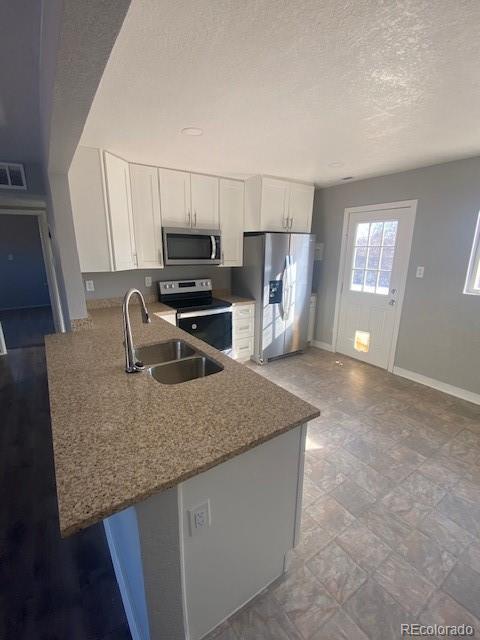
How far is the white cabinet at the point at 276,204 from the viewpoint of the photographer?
11.3 ft

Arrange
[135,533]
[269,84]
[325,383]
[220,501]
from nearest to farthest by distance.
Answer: [135,533] → [220,501] → [269,84] → [325,383]

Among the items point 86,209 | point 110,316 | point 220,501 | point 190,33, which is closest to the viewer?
point 220,501

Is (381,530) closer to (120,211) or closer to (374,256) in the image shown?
(374,256)

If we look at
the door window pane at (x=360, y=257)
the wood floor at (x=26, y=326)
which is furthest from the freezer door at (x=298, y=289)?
the wood floor at (x=26, y=326)

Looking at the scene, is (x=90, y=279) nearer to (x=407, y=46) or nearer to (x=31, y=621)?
(x=31, y=621)

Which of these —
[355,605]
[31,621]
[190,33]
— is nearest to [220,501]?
[355,605]

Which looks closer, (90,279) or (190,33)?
(190,33)

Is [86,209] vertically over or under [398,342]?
over

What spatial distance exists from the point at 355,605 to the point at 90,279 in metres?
3.26

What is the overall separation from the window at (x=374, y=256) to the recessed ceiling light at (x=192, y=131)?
2507 mm

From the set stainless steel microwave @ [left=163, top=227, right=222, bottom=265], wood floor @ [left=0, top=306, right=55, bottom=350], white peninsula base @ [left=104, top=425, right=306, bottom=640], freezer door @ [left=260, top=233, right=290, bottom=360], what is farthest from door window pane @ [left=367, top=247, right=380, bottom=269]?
wood floor @ [left=0, top=306, right=55, bottom=350]

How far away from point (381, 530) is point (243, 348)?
245cm

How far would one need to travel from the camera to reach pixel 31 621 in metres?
1.18

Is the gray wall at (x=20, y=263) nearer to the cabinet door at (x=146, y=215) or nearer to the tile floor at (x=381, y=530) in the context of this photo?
the cabinet door at (x=146, y=215)
